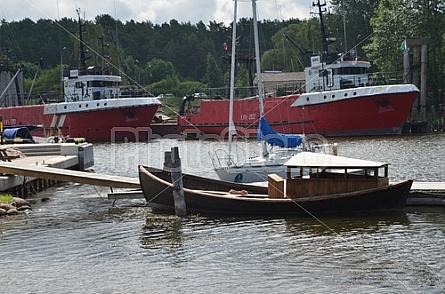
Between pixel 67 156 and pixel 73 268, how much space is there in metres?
19.8

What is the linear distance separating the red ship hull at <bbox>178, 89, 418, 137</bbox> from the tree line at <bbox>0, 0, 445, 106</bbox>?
6.05 metres

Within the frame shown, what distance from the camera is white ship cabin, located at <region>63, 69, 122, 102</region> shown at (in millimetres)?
66312

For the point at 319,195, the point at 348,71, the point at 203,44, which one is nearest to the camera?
the point at 319,195

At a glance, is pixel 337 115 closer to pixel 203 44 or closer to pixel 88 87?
pixel 88 87

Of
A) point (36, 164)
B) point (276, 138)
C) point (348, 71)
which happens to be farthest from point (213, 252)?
point (348, 71)

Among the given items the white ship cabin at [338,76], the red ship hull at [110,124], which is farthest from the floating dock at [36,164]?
the white ship cabin at [338,76]

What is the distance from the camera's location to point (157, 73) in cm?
11712

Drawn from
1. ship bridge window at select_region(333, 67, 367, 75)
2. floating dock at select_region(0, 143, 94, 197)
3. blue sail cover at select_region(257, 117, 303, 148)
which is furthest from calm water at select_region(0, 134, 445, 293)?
ship bridge window at select_region(333, 67, 367, 75)

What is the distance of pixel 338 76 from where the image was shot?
Answer: 60.2m

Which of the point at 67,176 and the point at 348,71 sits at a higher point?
the point at 348,71

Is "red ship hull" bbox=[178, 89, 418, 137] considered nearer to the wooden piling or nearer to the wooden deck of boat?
the wooden deck of boat

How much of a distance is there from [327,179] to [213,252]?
15.7 feet

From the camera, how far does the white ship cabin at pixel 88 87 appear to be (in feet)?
218

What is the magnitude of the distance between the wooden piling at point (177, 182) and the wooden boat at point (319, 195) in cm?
30
